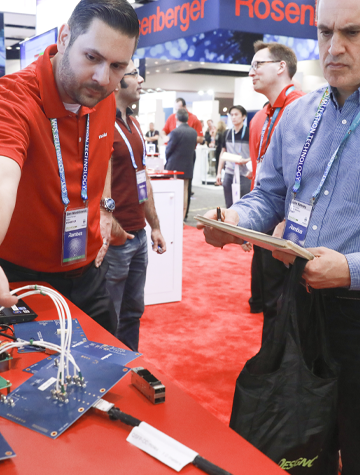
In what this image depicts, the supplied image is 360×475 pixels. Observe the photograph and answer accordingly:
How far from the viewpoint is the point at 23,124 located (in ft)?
4.21

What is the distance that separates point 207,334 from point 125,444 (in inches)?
103

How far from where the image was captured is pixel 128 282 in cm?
265

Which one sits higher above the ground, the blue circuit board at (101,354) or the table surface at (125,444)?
the blue circuit board at (101,354)

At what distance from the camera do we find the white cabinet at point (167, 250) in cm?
382

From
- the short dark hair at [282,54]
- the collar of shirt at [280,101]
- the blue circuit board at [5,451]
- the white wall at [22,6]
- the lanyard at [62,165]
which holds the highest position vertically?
the white wall at [22,6]

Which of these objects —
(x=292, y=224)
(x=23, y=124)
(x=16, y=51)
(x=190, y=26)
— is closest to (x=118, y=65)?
(x=23, y=124)

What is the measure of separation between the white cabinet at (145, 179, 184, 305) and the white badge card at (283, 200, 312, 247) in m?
2.43

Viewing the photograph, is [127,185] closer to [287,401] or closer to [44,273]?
[44,273]

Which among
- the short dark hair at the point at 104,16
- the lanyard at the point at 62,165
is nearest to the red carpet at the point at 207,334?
the lanyard at the point at 62,165

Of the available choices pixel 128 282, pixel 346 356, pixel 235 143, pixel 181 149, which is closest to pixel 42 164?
pixel 346 356

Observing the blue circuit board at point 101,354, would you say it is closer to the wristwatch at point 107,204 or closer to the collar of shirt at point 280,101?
the wristwatch at point 107,204

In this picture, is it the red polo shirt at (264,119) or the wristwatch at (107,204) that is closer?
the wristwatch at (107,204)

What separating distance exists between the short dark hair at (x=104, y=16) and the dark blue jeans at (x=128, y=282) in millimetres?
1287

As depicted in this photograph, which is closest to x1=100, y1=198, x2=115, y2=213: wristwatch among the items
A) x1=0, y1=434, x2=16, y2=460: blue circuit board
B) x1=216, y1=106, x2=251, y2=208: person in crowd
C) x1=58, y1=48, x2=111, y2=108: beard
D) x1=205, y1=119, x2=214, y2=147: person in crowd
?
x1=58, y1=48, x2=111, y2=108: beard
